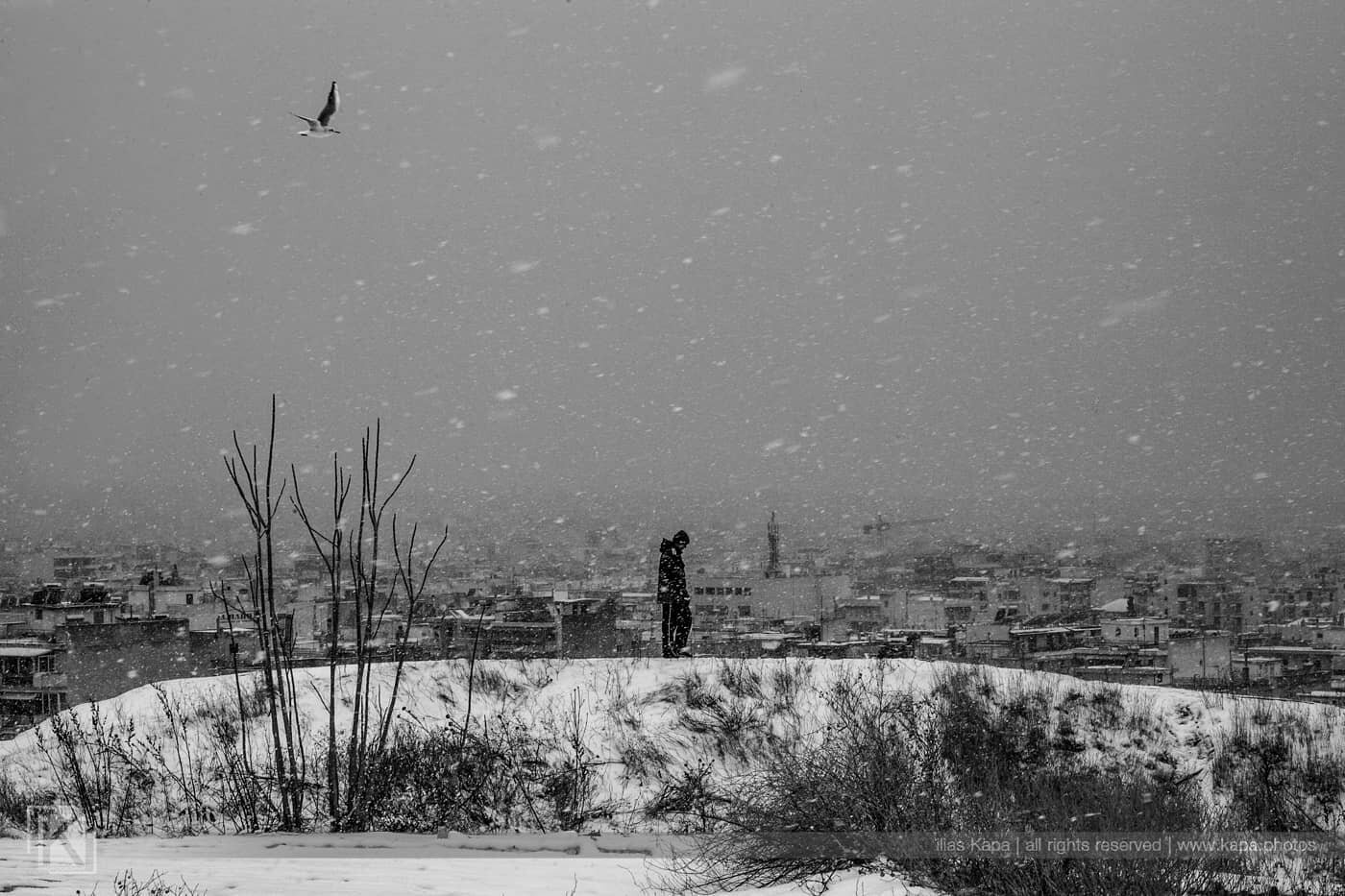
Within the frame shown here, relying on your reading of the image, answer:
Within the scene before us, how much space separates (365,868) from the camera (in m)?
6.54

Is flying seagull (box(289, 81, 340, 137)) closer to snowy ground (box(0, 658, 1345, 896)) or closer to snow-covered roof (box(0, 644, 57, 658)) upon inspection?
snowy ground (box(0, 658, 1345, 896))

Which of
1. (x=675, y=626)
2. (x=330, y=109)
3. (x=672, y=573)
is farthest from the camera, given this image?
(x=675, y=626)

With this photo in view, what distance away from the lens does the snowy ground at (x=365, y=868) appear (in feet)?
19.6

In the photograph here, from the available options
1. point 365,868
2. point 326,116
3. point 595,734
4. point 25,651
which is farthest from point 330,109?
point 25,651

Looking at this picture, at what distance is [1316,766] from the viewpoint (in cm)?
1155

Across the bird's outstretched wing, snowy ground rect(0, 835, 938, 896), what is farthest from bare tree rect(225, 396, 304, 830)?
the bird's outstretched wing

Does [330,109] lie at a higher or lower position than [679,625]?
higher

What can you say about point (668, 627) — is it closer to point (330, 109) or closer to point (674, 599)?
point (674, 599)

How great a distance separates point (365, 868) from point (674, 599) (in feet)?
25.3

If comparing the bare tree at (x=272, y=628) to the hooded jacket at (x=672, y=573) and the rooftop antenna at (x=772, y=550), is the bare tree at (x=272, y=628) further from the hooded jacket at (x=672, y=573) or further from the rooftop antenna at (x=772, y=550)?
the rooftop antenna at (x=772, y=550)

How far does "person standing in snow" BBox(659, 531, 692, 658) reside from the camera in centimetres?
1395

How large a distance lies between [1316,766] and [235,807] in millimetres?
10598

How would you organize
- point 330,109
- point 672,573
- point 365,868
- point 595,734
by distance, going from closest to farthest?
point 365,868 → point 330,109 → point 595,734 → point 672,573

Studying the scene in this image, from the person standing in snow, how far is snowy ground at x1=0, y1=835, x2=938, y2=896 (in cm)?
636
